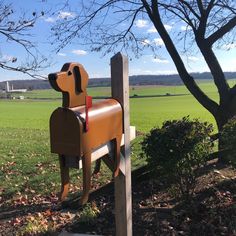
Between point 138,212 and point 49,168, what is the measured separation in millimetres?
3583

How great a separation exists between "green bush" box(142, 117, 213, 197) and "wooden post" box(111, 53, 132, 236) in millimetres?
1591

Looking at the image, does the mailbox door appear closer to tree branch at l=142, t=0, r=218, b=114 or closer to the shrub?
the shrub

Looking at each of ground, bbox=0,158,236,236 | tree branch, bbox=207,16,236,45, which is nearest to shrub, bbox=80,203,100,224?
ground, bbox=0,158,236,236

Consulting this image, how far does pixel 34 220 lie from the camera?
216 inches

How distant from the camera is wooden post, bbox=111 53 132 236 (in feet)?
12.0

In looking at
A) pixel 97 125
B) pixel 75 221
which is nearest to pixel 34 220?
pixel 75 221

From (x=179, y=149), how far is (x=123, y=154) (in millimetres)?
1692

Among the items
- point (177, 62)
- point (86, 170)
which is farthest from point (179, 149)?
point (177, 62)

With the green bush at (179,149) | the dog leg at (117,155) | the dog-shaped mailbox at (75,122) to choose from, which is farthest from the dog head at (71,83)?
the green bush at (179,149)

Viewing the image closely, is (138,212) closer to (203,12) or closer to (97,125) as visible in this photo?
(97,125)

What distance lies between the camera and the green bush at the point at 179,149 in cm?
535

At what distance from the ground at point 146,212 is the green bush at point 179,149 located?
36 cm

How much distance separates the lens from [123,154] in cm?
379

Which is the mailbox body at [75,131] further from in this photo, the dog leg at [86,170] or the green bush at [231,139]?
the green bush at [231,139]
